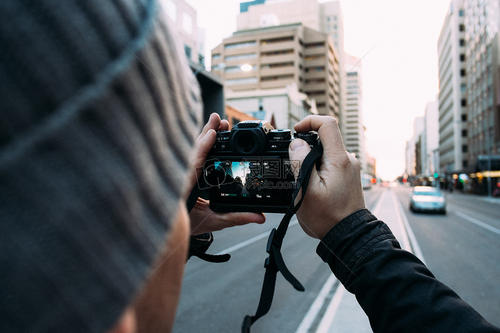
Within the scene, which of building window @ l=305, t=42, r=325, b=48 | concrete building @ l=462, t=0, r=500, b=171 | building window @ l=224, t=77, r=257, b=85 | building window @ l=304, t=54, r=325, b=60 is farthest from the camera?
building window @ l=304, t=54, r=325, b=60

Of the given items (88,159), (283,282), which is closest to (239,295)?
(283,282)

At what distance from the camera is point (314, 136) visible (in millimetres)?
1147

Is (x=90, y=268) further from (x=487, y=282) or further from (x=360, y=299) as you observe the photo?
(x=487, y=282)

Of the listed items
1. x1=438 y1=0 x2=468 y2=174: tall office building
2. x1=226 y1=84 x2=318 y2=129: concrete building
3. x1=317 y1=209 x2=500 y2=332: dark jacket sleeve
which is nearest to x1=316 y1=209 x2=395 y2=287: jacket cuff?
x1=317 y1=209 x2=500 y2=332: dark jacket sleeve

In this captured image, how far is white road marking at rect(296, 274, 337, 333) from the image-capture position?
3.29 meters

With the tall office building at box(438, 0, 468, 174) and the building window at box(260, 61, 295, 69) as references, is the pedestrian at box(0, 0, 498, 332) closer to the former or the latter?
the building window at box(260, 61, 295, 69)

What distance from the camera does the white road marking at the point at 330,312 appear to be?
3271 mm

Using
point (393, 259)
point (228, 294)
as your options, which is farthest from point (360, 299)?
point (228, 294)

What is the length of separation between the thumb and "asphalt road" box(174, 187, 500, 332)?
0.19 meters

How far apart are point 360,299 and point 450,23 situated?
89176 mm

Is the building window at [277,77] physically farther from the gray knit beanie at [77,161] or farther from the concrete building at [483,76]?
the gray knit beanie at [77,161]

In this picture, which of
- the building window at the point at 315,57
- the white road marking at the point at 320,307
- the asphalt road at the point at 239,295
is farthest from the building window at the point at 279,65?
the white road marking at the point at 320,307

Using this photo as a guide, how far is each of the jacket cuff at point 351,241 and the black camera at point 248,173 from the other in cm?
18

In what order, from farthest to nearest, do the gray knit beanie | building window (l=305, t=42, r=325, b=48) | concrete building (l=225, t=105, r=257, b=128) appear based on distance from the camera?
building window (l=305, t=42, r=325, b=48) → concrete building (l=225, t=105, r=257, b=128) → the gray knit beanie
